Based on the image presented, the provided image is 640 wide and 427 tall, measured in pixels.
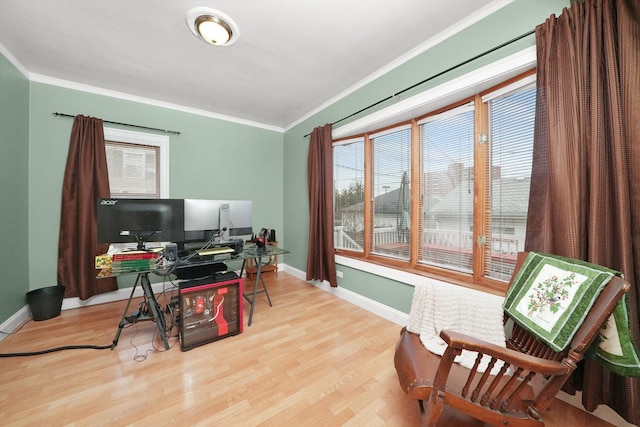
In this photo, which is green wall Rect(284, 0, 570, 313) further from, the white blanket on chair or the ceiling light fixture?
the ceiling light fixture

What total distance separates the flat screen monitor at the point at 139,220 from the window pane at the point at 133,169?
1.37 metres

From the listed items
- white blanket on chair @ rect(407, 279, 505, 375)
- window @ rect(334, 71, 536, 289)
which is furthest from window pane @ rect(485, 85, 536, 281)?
white blanket on chair @ rect(407, 279, 505, 375)

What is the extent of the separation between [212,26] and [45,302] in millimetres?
3251

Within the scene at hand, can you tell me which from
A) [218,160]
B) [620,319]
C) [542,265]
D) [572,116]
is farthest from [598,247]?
[218,160]

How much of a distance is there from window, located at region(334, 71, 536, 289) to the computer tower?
1.62 metres

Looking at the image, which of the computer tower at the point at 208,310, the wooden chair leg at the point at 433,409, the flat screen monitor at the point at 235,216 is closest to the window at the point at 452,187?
the wooden chair leg at the point at 433,409

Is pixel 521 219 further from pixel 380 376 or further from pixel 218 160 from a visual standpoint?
pixel 218 160

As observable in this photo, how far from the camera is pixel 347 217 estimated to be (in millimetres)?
3230

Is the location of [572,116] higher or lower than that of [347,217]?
higher

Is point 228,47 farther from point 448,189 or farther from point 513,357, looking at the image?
point 513,357

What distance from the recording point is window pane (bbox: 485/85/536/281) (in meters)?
1.67

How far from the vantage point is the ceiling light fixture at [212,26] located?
1725mm

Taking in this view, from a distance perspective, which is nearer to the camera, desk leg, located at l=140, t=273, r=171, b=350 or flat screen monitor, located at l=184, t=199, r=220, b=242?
desk leg, located at l=140, t=273, r=171, b=350

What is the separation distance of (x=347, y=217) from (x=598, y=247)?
232cm
